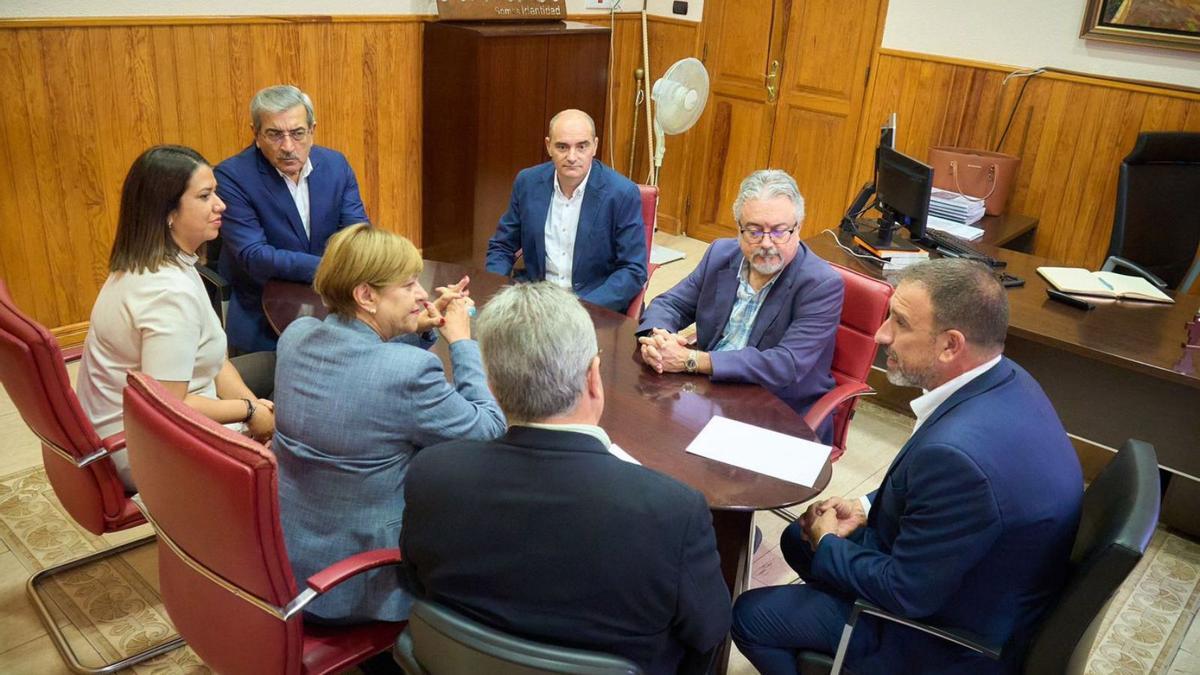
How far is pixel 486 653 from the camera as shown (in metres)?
1.31

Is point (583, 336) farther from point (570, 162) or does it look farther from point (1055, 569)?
point (570, 162)

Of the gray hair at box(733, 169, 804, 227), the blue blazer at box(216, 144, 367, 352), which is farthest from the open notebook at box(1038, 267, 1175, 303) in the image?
the blue blazer at box(216, 144, 367, 352)

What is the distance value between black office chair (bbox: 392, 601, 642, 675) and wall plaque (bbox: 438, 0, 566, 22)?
13.0 feet

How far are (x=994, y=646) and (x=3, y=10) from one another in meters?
3.69

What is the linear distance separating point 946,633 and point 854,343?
1.10 metres

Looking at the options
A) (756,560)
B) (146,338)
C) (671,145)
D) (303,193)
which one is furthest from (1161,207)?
(146,338)

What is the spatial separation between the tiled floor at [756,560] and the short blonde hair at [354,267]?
3.84 feet

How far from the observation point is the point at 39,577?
8.34ft

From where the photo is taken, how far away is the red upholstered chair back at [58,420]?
1.88m

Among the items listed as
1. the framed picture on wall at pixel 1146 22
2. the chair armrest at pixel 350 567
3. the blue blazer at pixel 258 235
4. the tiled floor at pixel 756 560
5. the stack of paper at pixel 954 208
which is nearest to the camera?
the chair armrest at pixel 350 567

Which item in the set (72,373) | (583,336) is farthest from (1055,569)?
(72,373)

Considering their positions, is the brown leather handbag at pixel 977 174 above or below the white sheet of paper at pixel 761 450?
above

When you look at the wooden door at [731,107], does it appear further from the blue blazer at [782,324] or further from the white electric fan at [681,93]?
the blue blazer at [782,324]

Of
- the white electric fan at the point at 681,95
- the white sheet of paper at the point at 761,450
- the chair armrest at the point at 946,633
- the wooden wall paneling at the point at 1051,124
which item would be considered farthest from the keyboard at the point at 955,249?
the chair armrest at the point at 946,633
